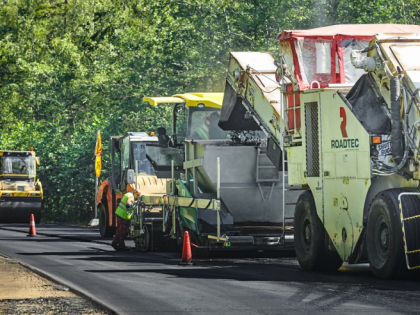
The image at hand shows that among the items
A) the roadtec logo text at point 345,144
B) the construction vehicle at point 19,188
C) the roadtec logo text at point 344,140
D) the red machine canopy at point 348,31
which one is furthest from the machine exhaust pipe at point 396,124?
the construction vehicle at point 19,188

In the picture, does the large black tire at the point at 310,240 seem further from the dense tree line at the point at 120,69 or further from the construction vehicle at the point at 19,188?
the construction vehicle at the point at 19,188

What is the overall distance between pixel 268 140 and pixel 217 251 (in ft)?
7.53

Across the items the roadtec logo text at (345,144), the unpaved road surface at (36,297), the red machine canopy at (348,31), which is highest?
the red machine canopy at (348,31)

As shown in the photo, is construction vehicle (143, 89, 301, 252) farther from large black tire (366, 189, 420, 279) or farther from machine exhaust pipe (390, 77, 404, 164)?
machine exhaust pipe (390, 77, 404, 164)

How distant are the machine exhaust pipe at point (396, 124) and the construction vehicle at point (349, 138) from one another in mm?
12

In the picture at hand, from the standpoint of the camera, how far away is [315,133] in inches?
532

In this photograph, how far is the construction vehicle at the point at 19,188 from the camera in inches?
1436

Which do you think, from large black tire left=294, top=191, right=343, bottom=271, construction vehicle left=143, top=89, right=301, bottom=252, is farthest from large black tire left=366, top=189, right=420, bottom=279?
construction vehicle left=143, top=89, right=301, bottom=252

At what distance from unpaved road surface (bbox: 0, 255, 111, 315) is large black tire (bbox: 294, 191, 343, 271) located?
12.1 ft

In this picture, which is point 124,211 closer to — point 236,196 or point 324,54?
point 236,196

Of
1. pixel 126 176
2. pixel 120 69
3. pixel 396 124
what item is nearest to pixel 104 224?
pixel 126 176

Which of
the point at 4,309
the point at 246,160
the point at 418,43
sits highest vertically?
the point at 418,43

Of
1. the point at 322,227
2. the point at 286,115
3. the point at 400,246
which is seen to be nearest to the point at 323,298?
the point at 400,246

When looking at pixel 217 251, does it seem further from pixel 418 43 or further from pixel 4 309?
pixel 4 309
